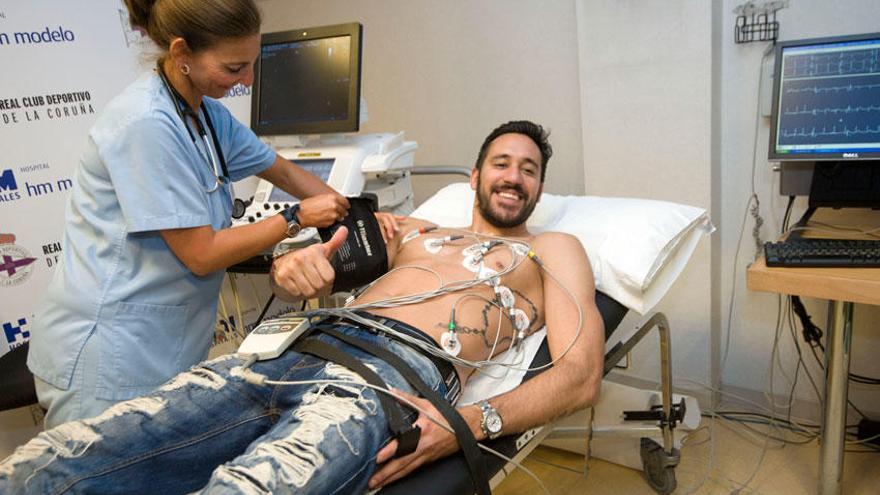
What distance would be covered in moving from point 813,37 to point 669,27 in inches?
16.7

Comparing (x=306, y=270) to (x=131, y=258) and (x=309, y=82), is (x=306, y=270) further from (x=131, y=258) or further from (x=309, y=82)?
(x=309, y=82)

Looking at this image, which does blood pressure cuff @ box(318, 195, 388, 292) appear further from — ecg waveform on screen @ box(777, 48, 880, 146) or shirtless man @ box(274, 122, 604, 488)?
ecg waveform on screen @ box(777, 48, 880, 146)

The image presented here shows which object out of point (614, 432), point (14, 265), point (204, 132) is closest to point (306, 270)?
point (204, 132)

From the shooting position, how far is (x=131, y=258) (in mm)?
1388

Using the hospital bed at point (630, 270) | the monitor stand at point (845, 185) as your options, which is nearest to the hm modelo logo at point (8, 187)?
the hospital bed at point (630, 270)

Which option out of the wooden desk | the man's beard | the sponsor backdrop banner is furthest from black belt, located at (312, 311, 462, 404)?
the sponsor backdrop banner

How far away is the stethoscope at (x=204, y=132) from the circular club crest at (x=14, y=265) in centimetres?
118

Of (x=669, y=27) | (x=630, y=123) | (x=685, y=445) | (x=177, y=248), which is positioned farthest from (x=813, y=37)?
(x=177, y=248)

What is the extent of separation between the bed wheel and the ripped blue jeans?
1.06 m

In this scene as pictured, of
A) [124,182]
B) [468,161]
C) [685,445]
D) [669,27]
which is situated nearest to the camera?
[124,182]

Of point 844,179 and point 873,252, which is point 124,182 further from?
point 844,179

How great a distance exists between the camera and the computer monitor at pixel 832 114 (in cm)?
181

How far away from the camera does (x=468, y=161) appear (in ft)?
9.62

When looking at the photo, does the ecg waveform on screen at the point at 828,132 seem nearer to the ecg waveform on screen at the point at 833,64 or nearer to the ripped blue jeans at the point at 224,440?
the ecg waveform on screen at the point at 833,64
